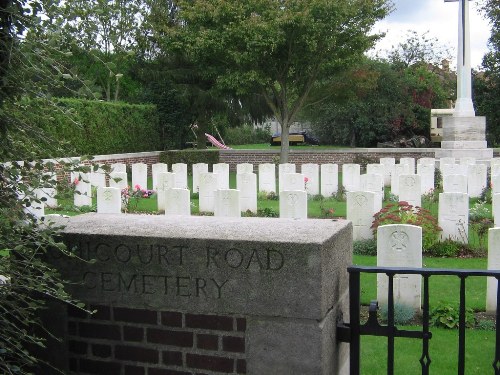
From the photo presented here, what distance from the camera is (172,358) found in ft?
8.68

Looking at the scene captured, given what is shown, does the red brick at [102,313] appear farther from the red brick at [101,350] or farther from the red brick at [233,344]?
the red brick at [233,344]

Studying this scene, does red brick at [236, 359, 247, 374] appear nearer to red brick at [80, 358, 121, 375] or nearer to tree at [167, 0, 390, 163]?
red brick at [80, 358, 121, 375]

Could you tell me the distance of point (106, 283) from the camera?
2740 millimetres

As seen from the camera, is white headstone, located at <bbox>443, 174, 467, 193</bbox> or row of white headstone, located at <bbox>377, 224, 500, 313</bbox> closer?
row of white headstone, located at <bbox>377, 224, 500, 313</bbox>

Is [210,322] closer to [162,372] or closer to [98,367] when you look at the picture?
[162,372]

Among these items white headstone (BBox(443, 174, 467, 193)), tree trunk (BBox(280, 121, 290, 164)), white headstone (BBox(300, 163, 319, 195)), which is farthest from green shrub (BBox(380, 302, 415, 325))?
tree trunk (BBox(280, 121, 290, 164))

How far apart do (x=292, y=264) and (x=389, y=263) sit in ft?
10.4

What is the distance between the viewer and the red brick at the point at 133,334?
2697mm

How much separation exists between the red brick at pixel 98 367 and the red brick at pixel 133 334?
0.14 metres

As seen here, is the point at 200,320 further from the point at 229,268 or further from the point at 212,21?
the point at 212,21

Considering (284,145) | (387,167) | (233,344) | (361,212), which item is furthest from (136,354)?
(284,145)

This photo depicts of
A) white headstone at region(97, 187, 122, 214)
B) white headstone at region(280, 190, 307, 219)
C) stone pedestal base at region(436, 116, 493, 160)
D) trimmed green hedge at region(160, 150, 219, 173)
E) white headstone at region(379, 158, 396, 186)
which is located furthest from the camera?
trimmed green hedge at region(160, 150, 219, 173)

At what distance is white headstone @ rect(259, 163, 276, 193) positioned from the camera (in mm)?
14922

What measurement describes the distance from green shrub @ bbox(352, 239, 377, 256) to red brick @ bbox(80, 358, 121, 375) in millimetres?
→ 5761
